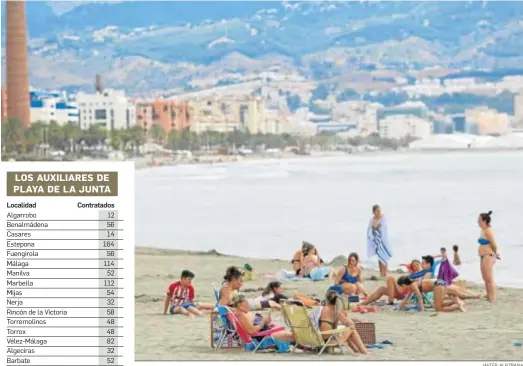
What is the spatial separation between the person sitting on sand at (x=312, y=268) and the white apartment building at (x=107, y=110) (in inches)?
1359

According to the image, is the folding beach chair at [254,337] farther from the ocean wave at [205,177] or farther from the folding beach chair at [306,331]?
the ocean wave at [205,177]

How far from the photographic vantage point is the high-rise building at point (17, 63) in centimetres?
3148

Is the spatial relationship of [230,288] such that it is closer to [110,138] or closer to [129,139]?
[110,138]

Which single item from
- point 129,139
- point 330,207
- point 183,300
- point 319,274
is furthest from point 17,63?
point 183,300

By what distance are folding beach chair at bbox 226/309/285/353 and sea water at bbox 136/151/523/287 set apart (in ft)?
15.6

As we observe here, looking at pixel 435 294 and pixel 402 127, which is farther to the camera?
pixel 402 127

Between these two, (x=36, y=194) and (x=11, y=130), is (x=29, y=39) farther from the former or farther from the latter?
(x=36, y=194)

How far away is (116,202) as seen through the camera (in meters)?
4.61

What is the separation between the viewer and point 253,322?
18.3 feet

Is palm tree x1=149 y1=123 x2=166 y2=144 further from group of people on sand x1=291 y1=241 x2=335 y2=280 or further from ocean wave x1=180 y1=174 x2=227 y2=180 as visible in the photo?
group of people on sand x1=291 y1=241 x2=335 y2=280

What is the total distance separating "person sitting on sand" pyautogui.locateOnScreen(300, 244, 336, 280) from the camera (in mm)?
8711

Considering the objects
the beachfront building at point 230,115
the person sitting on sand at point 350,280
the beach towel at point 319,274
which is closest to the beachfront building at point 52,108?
the beachfront building at point 230,115

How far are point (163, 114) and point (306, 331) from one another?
158 ft

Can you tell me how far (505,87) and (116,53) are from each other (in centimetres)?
2964
